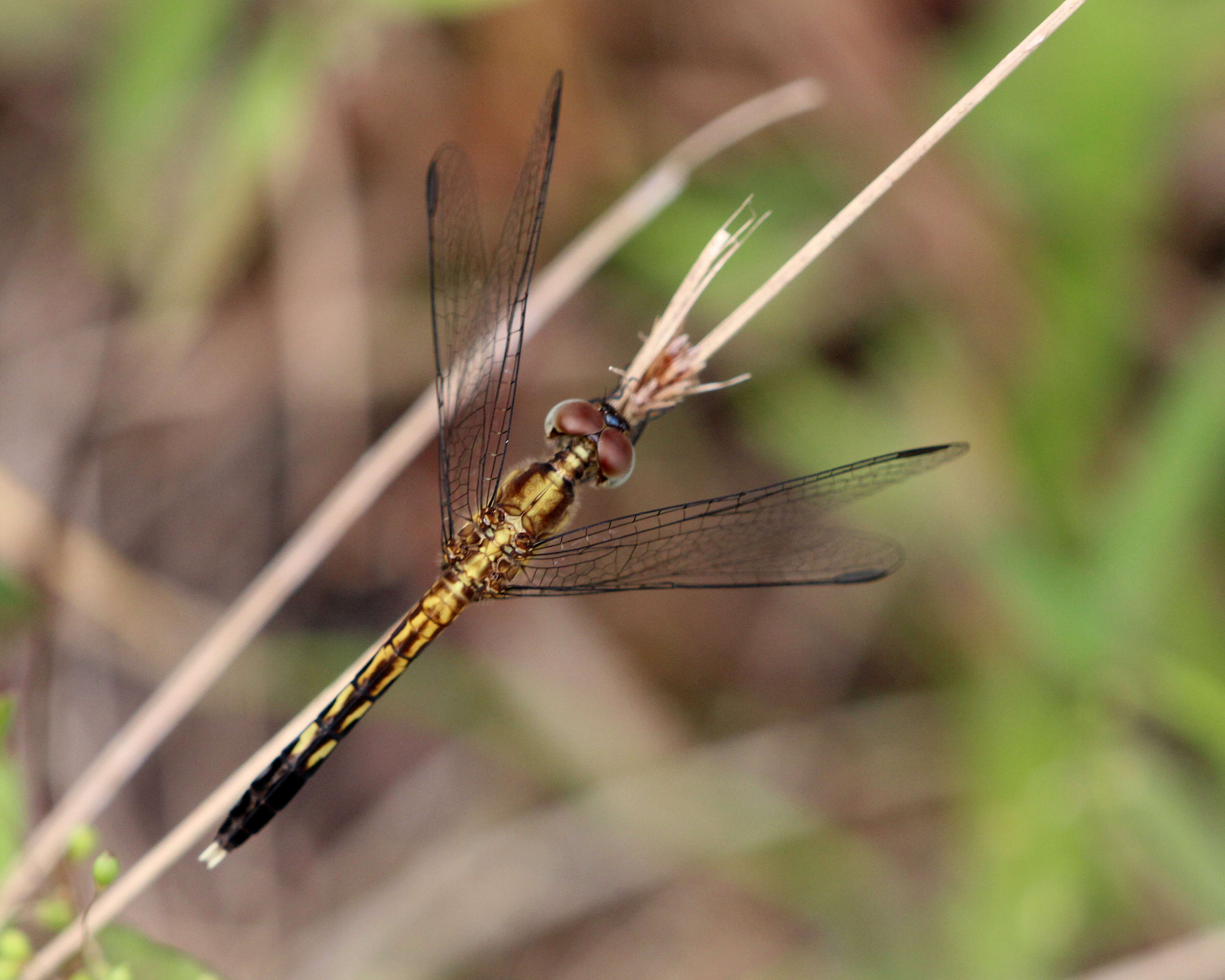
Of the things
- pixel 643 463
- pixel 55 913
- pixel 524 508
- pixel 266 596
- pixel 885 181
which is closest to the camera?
pixel 55 913

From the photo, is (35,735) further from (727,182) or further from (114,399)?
(727,182)

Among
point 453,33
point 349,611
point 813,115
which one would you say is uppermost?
point 453,33

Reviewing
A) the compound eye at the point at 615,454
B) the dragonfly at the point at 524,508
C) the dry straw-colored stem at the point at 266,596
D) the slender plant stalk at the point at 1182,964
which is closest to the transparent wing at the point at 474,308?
the dragonfly at the point at 524,508

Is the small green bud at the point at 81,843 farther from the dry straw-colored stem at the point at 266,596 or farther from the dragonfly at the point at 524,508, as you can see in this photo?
the dragonfly at the point at 524,508

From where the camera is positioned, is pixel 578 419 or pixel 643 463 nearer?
pixel 578 419

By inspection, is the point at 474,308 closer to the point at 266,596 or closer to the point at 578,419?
the point at 578,419

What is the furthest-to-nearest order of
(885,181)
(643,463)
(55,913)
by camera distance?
1. (643,463)
2. (885,181)
3. (55,913)

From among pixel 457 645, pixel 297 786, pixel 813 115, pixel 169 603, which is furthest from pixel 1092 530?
pixel 169 603

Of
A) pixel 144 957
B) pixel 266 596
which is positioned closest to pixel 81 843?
pixel 144 957
